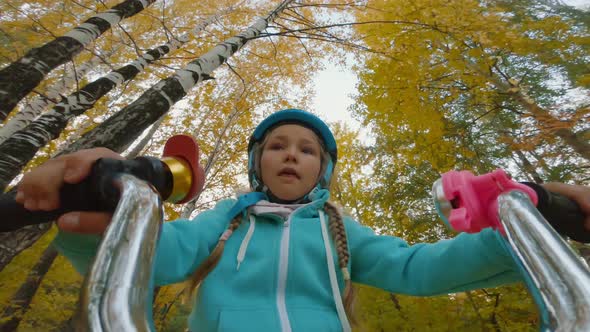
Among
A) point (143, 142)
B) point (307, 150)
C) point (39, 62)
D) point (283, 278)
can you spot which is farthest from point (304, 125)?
point (143, 142)

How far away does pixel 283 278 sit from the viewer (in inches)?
52.9

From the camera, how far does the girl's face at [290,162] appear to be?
64.6 inches

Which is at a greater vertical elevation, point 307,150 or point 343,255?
point 307,150

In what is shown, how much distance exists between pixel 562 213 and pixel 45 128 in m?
3.05

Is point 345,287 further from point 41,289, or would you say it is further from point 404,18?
point 41,289

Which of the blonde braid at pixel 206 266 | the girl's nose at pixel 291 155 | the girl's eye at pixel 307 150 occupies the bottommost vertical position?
the blonde braid at pixel 206 266

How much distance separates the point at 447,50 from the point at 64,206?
6.09 m

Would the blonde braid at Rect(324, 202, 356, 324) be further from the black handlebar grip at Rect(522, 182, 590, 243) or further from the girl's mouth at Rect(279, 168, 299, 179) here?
the black handlebar grip at Rect(522, 182, 590, 243)

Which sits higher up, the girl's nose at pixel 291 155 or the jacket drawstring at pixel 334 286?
the girl's nose at pixel 291 155

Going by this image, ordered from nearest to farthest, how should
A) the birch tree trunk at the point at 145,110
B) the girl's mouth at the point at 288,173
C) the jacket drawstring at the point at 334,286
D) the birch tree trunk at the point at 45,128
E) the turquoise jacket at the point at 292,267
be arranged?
1. the turquoise jacket at the point at 292,267
2. the jacket drawstring at the point at 334,286
3. the girl's mouth at the point at 288,173
4. the birch tree trunk at the point at 45,128
5. the birch tree trunk at the point at 145,110

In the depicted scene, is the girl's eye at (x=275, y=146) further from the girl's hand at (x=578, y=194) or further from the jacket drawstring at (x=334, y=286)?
the girl's hand at (x=578, y=194)

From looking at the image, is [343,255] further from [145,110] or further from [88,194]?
[145,110]

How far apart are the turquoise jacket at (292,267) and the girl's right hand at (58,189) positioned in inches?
16.8

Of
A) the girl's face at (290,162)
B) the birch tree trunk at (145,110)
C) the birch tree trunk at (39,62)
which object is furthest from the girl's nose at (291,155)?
the birch tree trunk at (39,62)
